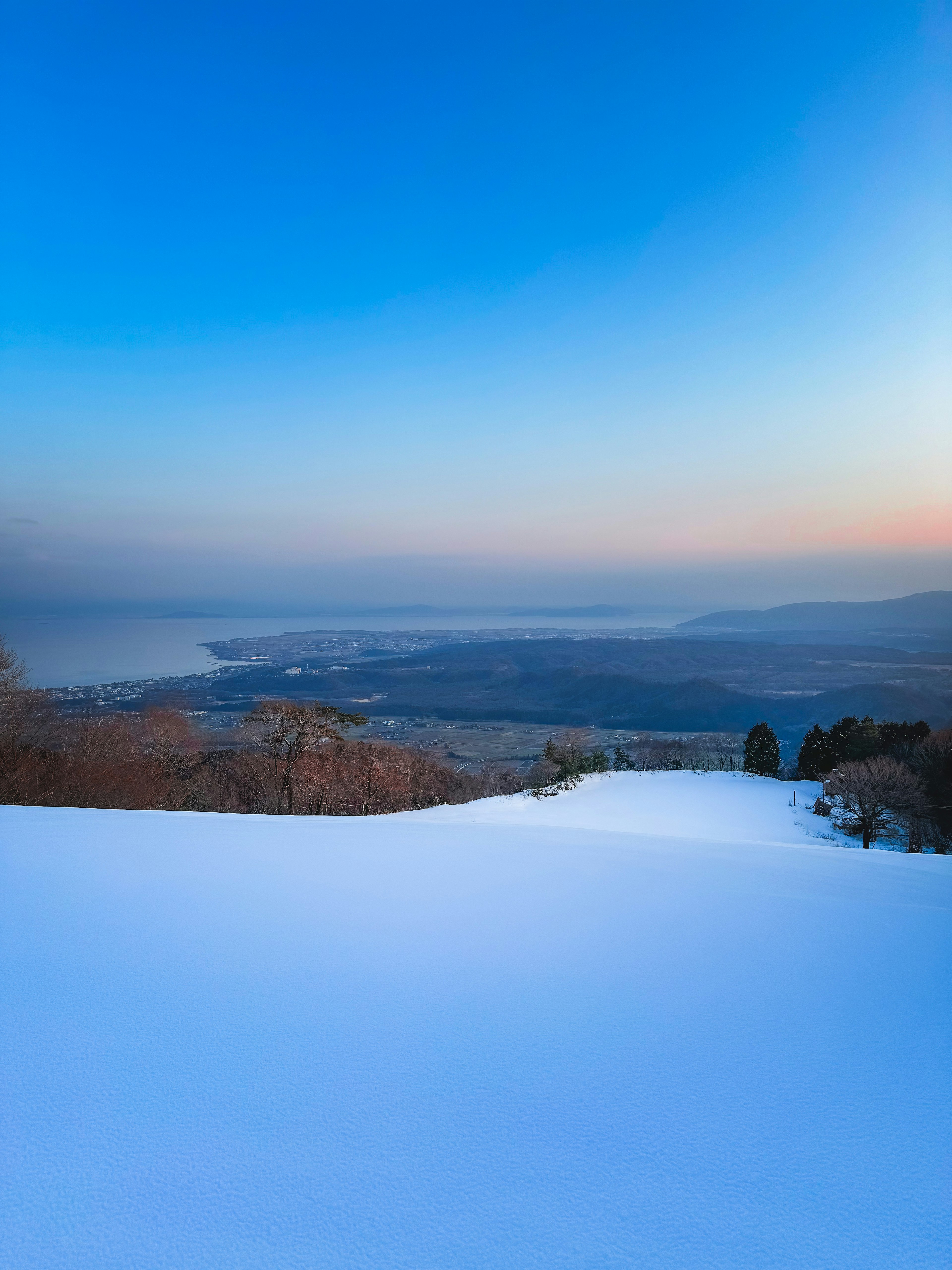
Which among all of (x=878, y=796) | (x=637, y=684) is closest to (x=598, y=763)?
(x=878, y=796)

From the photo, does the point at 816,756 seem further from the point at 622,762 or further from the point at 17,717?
the point at 17,717

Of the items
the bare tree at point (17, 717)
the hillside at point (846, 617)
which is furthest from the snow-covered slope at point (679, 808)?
the hillside at point (846, 617)

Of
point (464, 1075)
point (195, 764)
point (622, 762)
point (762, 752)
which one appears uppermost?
point (464, 1075)

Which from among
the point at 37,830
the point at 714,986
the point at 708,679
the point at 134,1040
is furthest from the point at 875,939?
the point at 708,679

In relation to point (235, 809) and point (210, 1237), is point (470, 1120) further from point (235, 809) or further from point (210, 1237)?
point (235, 809)

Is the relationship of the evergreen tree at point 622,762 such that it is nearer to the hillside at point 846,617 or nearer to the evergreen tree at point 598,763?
the evergreen tree at point 598,763
